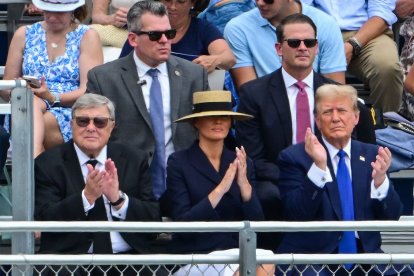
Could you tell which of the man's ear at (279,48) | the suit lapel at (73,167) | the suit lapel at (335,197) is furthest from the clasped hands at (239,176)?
the man's ear at (279,48)

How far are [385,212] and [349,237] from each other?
26 cm

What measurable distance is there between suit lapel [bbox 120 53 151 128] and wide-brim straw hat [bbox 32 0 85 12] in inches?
30.8

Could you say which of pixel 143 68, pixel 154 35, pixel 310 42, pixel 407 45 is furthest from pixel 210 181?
pixel 407 45

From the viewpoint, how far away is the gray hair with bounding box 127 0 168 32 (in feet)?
29.0

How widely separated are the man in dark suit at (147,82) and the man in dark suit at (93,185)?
1.42 ft

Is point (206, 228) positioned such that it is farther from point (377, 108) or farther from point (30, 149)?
point (377, 108)

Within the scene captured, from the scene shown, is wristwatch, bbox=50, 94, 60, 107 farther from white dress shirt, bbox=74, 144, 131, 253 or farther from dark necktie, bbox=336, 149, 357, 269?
dark necktie, bbox=336, 149, 357, 269

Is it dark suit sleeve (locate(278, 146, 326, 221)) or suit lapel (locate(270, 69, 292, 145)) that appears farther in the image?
suit lapel (locate(270, 69, 292, 145))

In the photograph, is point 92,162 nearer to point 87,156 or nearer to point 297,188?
point 87,156

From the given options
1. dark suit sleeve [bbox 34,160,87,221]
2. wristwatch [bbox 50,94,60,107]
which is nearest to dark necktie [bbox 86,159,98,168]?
dark suit sleeve [bbox 34,160,87,221]

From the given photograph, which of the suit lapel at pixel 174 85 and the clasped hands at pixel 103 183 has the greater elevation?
the suit lapel at pixel 174 85

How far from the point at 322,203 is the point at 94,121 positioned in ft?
4.73

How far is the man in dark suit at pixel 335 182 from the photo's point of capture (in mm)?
7824

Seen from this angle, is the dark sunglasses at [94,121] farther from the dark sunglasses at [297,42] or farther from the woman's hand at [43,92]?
the dark sunglasses at [297,42]
